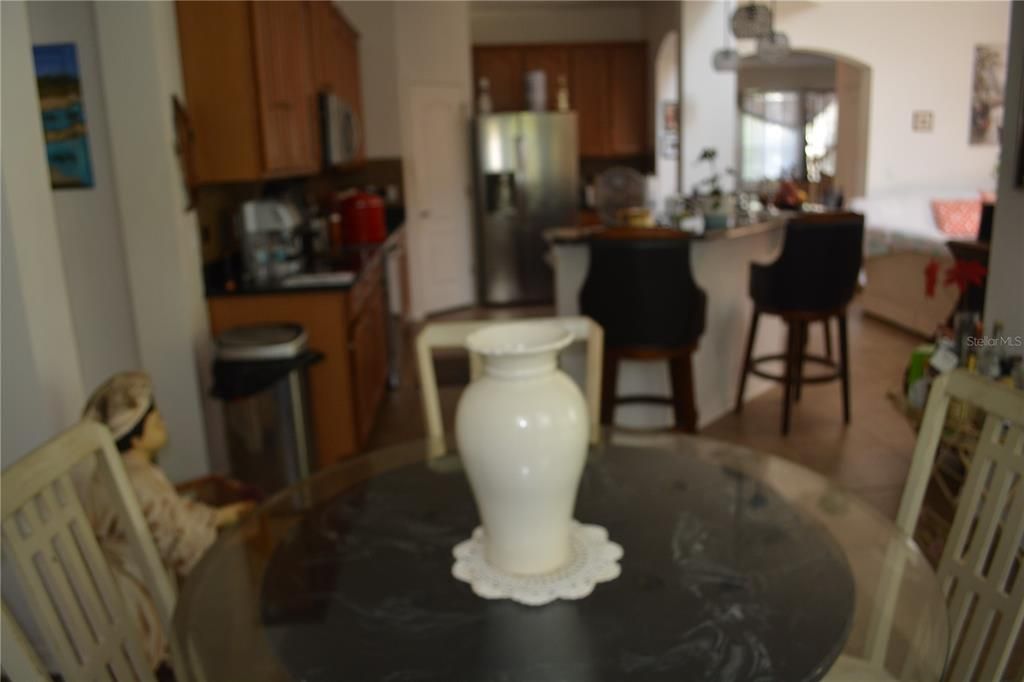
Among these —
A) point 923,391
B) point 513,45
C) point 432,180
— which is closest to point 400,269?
point 432,180

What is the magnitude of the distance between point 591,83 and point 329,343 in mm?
5183

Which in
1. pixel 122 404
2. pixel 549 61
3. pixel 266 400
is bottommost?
pixel 266 400

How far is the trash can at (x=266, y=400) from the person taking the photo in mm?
2885

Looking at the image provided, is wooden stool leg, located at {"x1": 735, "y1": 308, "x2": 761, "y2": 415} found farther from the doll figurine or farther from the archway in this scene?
the archway

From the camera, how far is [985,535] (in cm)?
146

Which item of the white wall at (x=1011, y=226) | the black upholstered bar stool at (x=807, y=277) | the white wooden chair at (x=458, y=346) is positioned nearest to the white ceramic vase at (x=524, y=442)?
the white wooden chair at (x=458, y=346)

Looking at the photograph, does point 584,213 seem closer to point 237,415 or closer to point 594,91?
point 594,91

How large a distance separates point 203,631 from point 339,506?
441 mm

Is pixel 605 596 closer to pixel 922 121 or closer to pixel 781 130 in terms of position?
pixel 922 121

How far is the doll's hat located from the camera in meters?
1.92

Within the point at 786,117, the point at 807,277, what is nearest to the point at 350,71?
the point at 807,277

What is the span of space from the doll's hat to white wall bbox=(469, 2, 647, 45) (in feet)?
20.3

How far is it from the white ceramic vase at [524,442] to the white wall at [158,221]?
1.98 metres

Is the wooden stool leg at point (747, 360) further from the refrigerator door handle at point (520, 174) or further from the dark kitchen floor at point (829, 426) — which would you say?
the refrigerator door handle at point (520, 174)
